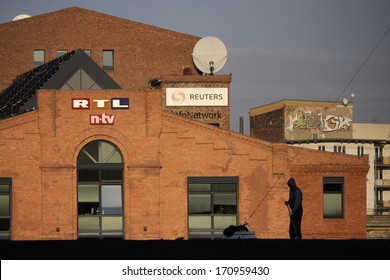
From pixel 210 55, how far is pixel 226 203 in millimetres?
20798

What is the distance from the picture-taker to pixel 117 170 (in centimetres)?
3541

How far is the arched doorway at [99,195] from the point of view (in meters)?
35.1

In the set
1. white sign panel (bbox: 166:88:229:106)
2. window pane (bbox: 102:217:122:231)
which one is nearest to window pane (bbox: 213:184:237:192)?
window pane (bbox: 102:217:122:231)

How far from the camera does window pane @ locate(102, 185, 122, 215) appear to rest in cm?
3528

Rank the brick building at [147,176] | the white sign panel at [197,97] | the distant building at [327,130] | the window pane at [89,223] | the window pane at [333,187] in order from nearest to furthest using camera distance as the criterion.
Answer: the brick building at [147,176]
the window pane at [89,223]
the window pane at [333,187]
the white sign panel at [197,97]
the distant building at [327,130]

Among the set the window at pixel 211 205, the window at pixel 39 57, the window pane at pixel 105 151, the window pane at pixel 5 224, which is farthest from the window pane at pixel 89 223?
the window at pixel 39 57

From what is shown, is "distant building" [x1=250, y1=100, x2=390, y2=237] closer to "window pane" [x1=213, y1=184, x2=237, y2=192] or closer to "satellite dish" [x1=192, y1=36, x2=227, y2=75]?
"satellite dish" [x1=192, y1=36, x2=227, y2=75]

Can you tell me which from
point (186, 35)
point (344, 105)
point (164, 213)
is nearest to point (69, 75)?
point (164, 213)

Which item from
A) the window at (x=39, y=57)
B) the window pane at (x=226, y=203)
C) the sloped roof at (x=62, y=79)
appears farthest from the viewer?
the window at (x=39, y=57)

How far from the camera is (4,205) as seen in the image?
34.9 metres

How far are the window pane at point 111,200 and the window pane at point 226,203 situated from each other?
14.8ft

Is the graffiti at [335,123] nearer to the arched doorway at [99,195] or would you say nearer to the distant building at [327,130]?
the distant building at [327,130]

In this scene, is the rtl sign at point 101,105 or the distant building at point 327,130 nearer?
the rtl sign at point 101,105

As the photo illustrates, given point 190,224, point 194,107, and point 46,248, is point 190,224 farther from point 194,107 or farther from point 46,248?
point 46,248
